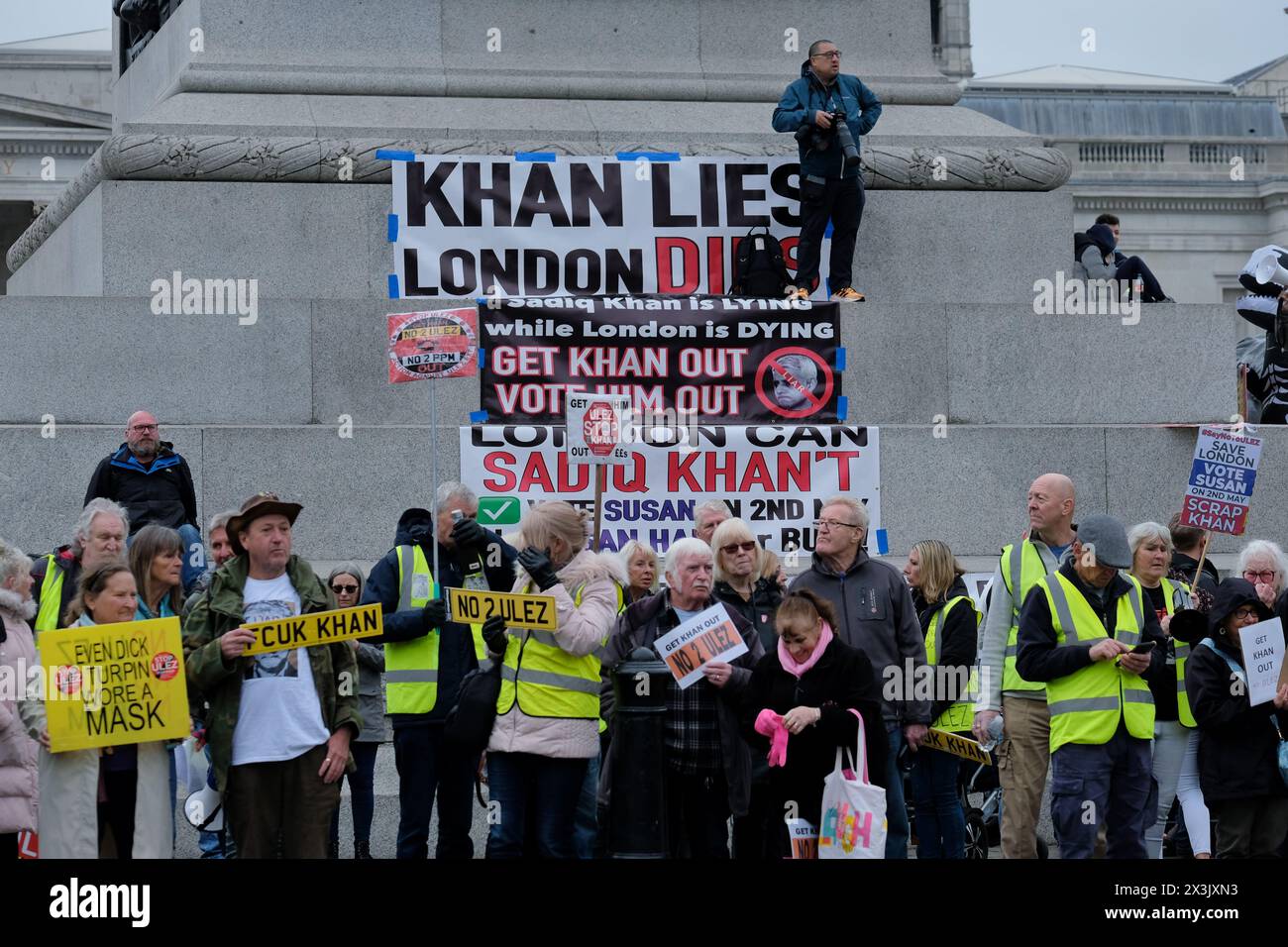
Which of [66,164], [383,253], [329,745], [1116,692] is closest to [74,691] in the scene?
[329,745]

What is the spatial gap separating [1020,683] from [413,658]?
3.11m

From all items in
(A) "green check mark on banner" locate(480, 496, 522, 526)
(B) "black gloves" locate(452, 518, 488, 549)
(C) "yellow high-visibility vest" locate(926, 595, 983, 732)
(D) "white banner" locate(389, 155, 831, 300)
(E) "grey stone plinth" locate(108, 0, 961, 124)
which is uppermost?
(E) "grey stone plinth" locate(108, 0, 961, 124)

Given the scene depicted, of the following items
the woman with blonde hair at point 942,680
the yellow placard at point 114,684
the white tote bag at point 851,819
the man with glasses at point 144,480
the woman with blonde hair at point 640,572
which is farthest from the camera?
the man with glasses at point 144,480

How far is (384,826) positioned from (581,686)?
276 cm


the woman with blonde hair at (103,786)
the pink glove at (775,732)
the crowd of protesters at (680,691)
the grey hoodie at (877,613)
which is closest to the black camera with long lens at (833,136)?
the crowd of protesters at (680,691)

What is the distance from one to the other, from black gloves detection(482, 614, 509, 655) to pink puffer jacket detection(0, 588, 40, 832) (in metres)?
2.04

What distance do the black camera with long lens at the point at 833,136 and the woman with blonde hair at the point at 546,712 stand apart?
568cm

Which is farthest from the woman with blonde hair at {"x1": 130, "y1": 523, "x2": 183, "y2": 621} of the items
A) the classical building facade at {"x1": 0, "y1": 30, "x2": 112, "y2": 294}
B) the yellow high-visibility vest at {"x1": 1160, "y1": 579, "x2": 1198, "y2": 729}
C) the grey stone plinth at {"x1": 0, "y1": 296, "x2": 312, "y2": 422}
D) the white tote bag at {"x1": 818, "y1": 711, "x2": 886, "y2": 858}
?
the classical building facade at {"x1": 0, "y1": 30, "x2": 112, "y2": 294}

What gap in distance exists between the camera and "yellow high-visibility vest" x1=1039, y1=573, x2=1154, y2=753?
11336mm

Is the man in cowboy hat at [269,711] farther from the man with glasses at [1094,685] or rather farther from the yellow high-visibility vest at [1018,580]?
the yellow high-visibility vest at [1018,580]

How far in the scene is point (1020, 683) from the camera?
1205cm

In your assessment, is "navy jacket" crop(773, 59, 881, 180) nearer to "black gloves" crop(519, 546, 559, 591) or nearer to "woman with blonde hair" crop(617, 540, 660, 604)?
"woman with blonde hair" crop(617, 540, 660, 604)

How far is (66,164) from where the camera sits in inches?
2144

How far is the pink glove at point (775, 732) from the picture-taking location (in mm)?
10648
